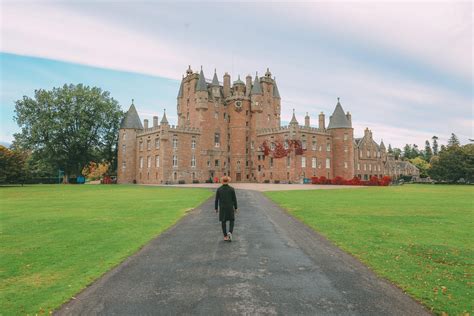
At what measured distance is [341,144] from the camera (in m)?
68.7

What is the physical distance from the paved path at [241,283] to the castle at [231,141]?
51.9 metres

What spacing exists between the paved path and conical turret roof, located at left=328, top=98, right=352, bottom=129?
6212 centimetres

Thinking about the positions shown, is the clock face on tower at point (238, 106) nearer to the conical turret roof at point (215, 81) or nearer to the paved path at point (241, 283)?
the conical turret roof at point (215, 81)

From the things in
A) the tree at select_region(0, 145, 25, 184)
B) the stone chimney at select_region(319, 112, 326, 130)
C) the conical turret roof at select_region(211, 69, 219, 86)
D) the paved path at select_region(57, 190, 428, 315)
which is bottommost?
the paved path at select_region(57, 190, 428, 315)

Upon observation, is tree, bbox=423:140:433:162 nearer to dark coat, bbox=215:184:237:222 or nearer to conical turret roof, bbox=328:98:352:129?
conical turret roof, bbox=328:98:352:129

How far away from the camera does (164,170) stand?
197 feet

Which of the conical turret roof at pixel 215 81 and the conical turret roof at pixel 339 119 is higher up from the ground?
the conical turret roof at pixel 215 81

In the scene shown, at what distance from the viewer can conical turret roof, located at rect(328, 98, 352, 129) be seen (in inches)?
2712

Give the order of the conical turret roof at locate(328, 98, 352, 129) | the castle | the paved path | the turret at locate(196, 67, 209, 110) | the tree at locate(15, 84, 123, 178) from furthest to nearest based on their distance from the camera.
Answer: the conical turret roof at locate(328, 98, 352, 129)
the turret at locate(196, 67, 209, 110)
the castle
the tree at locate(15, 84, 123, 178)
the paved path

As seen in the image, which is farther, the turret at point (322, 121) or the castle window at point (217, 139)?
the turret at point (322, 121)

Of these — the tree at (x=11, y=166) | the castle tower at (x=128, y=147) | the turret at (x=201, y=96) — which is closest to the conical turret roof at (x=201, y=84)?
the turret at (x=201, y=96)

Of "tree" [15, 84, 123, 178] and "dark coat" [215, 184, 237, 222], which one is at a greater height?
"tree" [15, 84, 123, 178]

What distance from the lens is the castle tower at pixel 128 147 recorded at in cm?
6669

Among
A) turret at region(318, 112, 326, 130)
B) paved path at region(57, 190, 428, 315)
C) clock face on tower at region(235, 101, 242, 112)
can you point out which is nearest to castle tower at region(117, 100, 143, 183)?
clock face on tower at region(235, 101, 242, 112)
